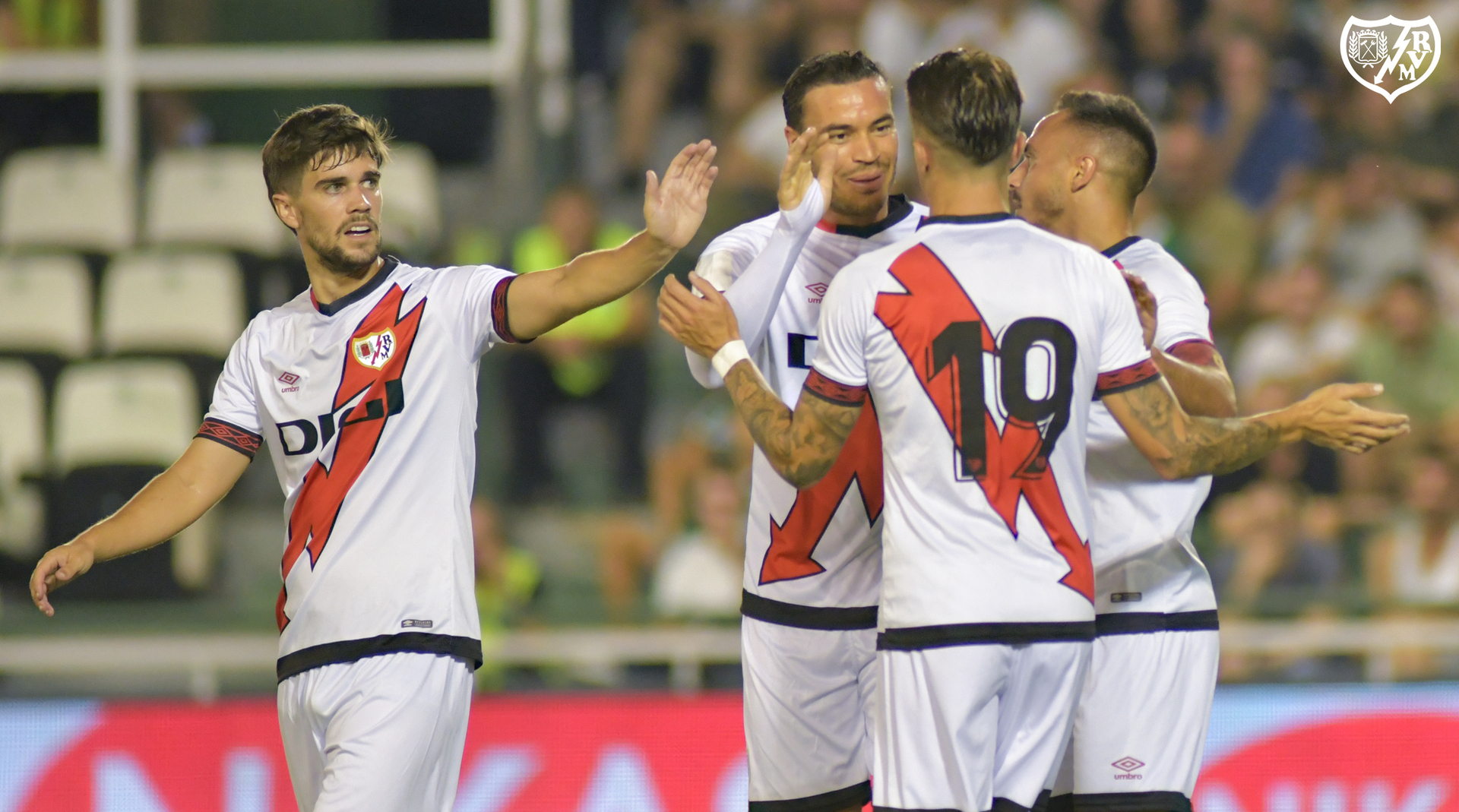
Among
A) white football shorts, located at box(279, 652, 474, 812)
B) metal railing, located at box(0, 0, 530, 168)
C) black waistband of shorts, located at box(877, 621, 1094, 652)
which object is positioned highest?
metal railing, located at box(0, 0, 530, 168)

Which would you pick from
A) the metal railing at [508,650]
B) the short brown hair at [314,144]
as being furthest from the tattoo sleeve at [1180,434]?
the metal railing at [508,650]

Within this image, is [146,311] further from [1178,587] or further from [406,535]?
[1178,587]

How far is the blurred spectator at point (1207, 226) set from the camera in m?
9.36

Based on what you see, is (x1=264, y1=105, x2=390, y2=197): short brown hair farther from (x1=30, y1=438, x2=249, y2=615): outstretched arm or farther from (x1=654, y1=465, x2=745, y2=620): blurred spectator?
(x1=654, y1=465, x2=745, y2=620): blurred spectator

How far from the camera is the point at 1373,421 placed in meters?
3.99

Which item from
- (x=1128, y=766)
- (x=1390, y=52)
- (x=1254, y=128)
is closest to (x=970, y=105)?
(x=1128, y=766)

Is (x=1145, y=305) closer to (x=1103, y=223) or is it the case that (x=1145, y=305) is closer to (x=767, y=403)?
(x=1103, y=223)

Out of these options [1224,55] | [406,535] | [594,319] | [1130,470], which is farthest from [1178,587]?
[1224,55]

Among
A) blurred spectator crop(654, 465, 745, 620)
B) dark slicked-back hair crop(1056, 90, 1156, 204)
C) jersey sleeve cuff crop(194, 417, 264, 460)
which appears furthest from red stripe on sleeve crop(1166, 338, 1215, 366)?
blurred spectator crop(654, 465, 745, 620)

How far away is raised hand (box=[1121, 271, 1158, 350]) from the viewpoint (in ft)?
12.9

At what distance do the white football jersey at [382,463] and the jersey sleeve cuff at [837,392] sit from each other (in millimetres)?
866

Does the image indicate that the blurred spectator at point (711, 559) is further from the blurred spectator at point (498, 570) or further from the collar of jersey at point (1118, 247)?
the collar of jersey at point (1118, 247)

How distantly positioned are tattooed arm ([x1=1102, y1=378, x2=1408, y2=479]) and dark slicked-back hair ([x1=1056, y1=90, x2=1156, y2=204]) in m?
0.74

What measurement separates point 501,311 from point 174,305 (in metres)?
6.51
